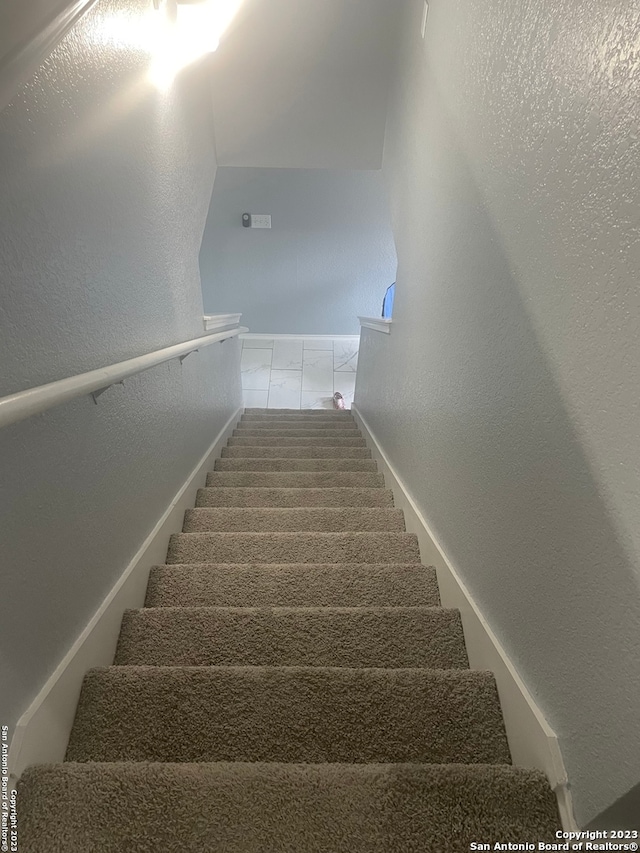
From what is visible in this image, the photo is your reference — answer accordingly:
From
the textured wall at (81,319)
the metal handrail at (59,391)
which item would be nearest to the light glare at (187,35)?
the textured wall at (81,319)

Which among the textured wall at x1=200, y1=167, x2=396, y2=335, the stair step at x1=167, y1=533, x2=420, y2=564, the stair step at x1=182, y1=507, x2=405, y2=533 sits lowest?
the stair step at x1=167, y1=533, x2=420, y2=564

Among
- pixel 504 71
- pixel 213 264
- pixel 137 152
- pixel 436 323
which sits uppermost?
pixel 213 264

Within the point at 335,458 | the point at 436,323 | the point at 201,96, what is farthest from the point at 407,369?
the point at 201,96

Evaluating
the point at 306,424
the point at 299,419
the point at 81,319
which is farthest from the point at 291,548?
the point at 299,419

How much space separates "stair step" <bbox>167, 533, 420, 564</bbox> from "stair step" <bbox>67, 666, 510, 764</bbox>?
0.59m

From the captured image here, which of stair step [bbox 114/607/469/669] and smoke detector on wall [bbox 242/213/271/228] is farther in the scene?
smoke detector on wall [bbox 242/213/271/228]

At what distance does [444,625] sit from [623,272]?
956 millimetres

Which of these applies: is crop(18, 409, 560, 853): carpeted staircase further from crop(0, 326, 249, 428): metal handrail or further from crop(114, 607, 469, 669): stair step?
crop(0, 326, 249, 428): metal handrail

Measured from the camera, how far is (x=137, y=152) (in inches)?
56.5

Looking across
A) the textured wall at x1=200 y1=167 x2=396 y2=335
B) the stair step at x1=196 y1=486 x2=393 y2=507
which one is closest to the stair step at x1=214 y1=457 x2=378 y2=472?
the stair step at x1=196 y1=486 x2=393 y2=507

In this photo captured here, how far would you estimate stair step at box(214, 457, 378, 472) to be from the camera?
8.63 ft

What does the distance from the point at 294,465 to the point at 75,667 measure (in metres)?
1.72

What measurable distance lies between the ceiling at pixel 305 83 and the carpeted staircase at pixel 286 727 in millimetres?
2615

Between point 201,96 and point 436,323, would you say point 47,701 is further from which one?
point 201,96
